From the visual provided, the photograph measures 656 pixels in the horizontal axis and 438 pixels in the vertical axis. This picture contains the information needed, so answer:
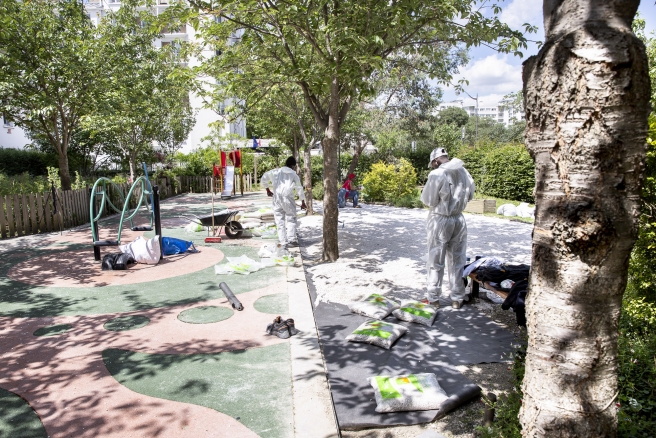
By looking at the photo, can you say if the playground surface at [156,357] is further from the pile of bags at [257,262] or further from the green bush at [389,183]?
the green bush at [389,183]

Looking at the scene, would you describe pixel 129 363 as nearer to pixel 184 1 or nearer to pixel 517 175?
pixel 184 1

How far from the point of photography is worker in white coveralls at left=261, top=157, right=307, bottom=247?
8977mm

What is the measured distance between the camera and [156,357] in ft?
13.6

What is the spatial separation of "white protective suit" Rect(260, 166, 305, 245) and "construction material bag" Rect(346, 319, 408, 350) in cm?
473

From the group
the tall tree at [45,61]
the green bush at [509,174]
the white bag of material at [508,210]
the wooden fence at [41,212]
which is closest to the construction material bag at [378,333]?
the wooden fence at [41,212]

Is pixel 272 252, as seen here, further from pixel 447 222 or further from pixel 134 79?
pixel 134 79

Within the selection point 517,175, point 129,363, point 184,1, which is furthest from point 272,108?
point 129,363

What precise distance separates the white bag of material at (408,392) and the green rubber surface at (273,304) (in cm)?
207

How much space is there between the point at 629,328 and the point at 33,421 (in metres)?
4.69

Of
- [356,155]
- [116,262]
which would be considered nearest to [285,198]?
[116,262]

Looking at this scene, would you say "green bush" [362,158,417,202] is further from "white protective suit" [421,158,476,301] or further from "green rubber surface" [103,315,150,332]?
"green rubber surface" [103,315,150,332]

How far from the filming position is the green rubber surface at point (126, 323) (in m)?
4.90

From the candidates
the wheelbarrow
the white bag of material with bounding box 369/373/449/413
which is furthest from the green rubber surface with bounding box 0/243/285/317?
the white bag of material with bounding box 369/373/449/413

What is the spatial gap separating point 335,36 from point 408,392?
5.12 meters
